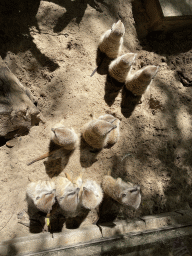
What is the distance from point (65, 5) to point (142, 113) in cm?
241

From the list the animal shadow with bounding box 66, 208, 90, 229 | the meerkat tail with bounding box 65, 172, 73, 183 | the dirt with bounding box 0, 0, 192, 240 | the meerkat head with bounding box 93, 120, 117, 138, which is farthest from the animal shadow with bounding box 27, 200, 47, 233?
the meerkat head with bounding box 93, 120, 117, 138

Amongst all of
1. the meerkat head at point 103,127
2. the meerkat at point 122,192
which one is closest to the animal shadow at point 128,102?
the meerkat head at point 103,127

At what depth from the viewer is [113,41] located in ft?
9.47

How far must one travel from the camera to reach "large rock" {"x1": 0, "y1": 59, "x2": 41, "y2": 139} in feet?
7.88

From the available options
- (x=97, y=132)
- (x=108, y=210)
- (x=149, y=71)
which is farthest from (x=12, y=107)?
(x=108, y=210)

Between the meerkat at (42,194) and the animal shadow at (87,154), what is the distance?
58cm

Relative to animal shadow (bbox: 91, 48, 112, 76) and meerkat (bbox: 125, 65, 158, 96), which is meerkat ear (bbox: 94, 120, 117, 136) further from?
animal shadow (bbox: 91, 48, 112, 76)

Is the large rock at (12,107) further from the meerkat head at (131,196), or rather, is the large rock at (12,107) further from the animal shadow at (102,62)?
the meerkat head at (131,196)

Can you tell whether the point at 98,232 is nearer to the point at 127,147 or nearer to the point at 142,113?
the point at 127,147

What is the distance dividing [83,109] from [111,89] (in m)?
0.69

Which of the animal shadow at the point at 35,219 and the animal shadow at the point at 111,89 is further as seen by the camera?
the animal shadow at the point at 111,89

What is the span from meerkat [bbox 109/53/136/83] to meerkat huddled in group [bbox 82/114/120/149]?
78cm

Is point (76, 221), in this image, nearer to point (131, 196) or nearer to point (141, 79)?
point (131, 196)

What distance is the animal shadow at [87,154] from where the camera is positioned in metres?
2.90
